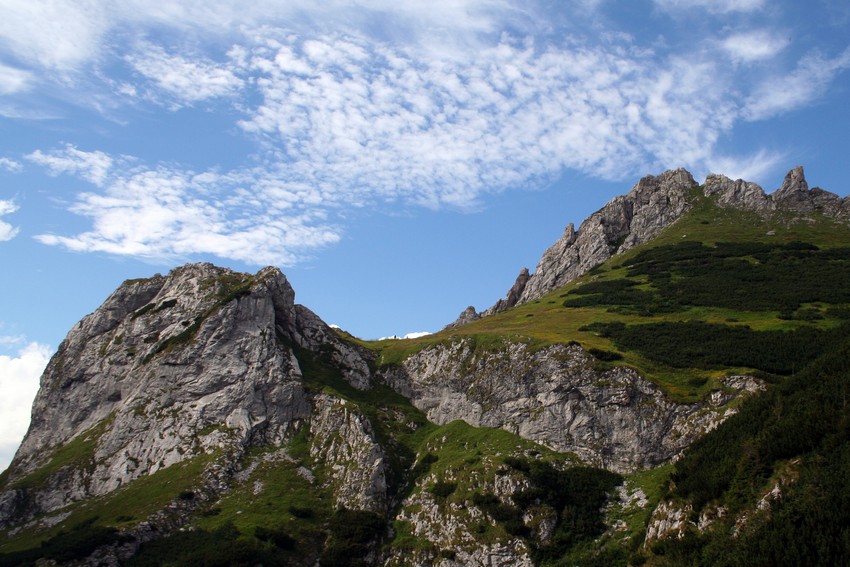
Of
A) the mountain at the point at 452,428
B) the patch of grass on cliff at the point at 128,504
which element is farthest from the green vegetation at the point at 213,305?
the patch of grass on cliff at the point at 128,504

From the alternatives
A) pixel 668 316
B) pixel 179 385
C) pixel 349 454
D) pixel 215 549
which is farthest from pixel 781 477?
pixel 179 385

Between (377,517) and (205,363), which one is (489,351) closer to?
(377,517)

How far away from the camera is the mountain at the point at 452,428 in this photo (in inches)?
1922

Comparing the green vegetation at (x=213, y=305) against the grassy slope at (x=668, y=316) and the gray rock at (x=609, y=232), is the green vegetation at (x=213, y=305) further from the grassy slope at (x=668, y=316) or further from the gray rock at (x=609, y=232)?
the gray rock at (x=609, y=232)

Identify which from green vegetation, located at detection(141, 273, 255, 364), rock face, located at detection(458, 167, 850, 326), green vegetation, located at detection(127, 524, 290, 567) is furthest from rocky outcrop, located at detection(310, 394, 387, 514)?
rock face, located at detection(458, 167, 850, 326)

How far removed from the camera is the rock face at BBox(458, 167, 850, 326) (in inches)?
5950

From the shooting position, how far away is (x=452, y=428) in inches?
3199

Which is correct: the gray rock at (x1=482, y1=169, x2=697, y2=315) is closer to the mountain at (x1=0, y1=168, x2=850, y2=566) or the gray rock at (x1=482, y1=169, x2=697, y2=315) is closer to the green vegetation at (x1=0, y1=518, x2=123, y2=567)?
the mountain at (x1=0, y1=168, x2=850, y2=566)

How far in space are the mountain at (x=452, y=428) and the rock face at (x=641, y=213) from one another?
102 ft

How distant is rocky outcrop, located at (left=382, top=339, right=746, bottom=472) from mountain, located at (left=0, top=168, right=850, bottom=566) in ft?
0.88

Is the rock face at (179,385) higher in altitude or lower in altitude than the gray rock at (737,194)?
lower

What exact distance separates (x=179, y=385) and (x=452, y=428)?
40.7 metres

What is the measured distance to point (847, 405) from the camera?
1649 inches

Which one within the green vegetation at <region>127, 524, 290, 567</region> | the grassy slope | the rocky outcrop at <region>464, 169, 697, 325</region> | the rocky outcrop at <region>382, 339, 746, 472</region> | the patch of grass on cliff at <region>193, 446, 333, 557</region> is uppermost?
the rocky outcrop at <region>464, 169, 697, 325</region>
